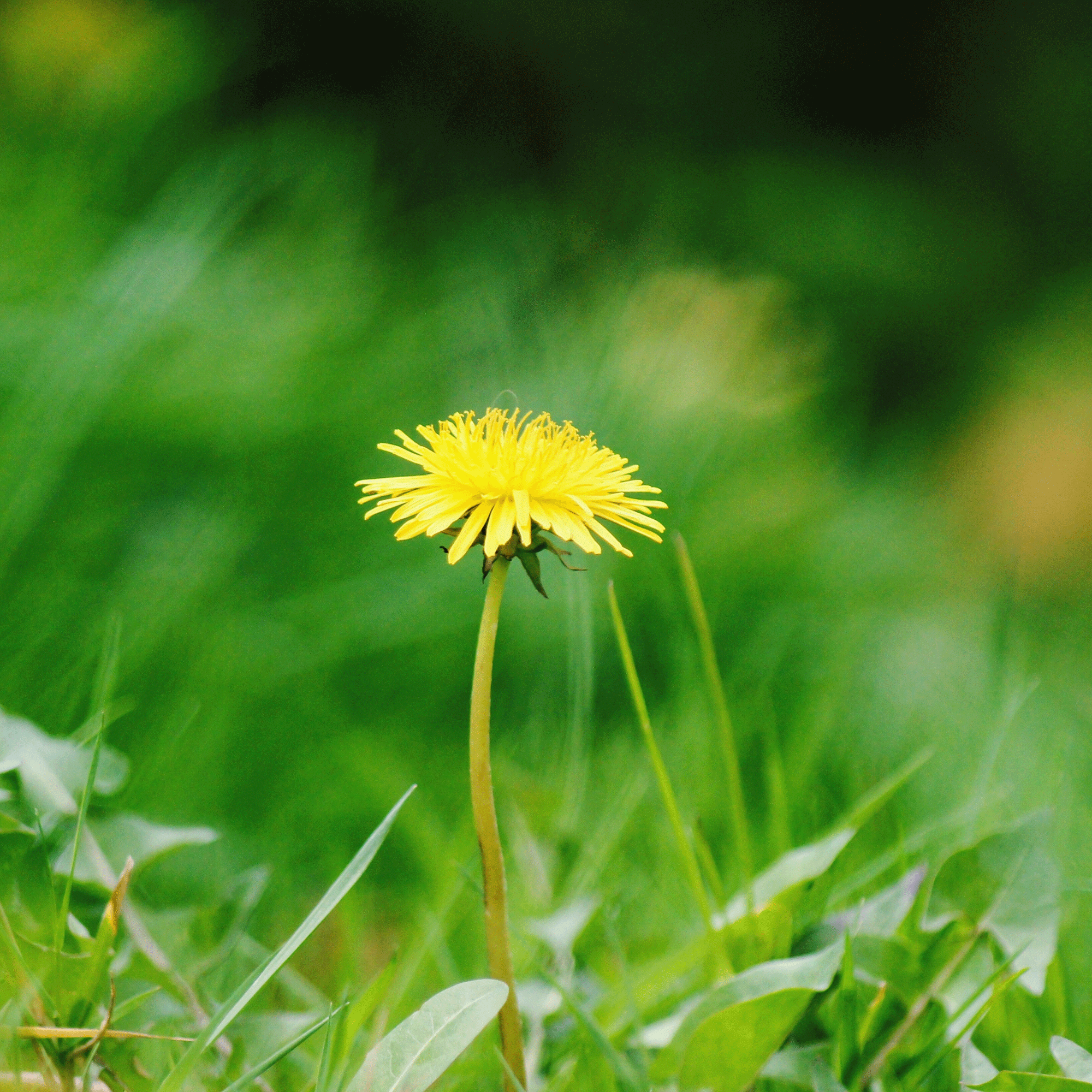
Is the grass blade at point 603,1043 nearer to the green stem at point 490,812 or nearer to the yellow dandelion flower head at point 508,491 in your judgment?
the green stem at point 490,812

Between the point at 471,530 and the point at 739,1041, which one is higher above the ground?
the point at 471,530

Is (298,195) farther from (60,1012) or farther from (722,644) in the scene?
(60,1012)

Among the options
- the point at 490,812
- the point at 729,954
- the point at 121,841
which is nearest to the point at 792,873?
the point at 729,954

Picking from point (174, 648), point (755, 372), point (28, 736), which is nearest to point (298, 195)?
point (755, 372)

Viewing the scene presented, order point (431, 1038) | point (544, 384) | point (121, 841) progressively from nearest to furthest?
point (431, 1038) < point (121, 841) < point (544, 384)

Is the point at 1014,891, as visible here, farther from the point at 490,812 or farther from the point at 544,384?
the point at 544,384

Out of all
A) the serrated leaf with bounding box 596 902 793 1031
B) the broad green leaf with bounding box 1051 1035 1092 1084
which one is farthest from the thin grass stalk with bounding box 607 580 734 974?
the broad green leaf with bounding box 1051 1035 1092 1084

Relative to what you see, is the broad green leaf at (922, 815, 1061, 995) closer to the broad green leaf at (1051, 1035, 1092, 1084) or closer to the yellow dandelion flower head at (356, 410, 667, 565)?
the broad green leaf at (1051, 1035, 1092, 1084)
